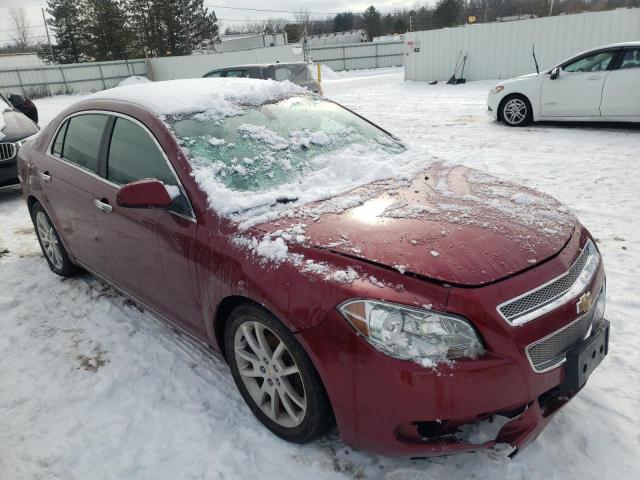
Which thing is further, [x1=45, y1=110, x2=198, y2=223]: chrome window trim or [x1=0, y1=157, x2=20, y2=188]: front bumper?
[x1=0, y1=157, x2=20, y2=188]: front bumper

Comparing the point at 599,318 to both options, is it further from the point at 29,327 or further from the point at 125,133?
the point at 29,327

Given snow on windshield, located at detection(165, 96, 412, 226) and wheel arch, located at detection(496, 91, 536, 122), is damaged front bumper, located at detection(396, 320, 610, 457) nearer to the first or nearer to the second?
snow on windshield, located at detection(165, 96, 412, 226)

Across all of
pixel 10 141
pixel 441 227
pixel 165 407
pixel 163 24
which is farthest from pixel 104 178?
pixel 163 24

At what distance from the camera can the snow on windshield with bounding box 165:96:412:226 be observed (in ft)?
8.25

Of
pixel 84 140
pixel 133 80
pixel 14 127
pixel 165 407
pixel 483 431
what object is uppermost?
pixel 84 140

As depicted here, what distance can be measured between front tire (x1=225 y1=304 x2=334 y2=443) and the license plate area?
3.28 feet

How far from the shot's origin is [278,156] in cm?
285

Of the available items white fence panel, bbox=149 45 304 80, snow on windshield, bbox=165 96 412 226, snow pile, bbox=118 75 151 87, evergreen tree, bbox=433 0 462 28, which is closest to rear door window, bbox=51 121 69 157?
snow on windshield, bbox=165 96 412 226

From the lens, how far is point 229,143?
280cm

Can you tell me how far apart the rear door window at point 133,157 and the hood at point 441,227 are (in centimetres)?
84

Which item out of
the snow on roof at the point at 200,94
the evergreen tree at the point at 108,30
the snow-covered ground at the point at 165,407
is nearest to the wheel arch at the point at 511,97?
the snow-covered ground at the point at 165,407

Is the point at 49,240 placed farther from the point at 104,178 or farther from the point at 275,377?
the point at 275,377

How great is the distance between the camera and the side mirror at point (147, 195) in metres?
2.45

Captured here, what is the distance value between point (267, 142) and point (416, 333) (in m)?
1.60
